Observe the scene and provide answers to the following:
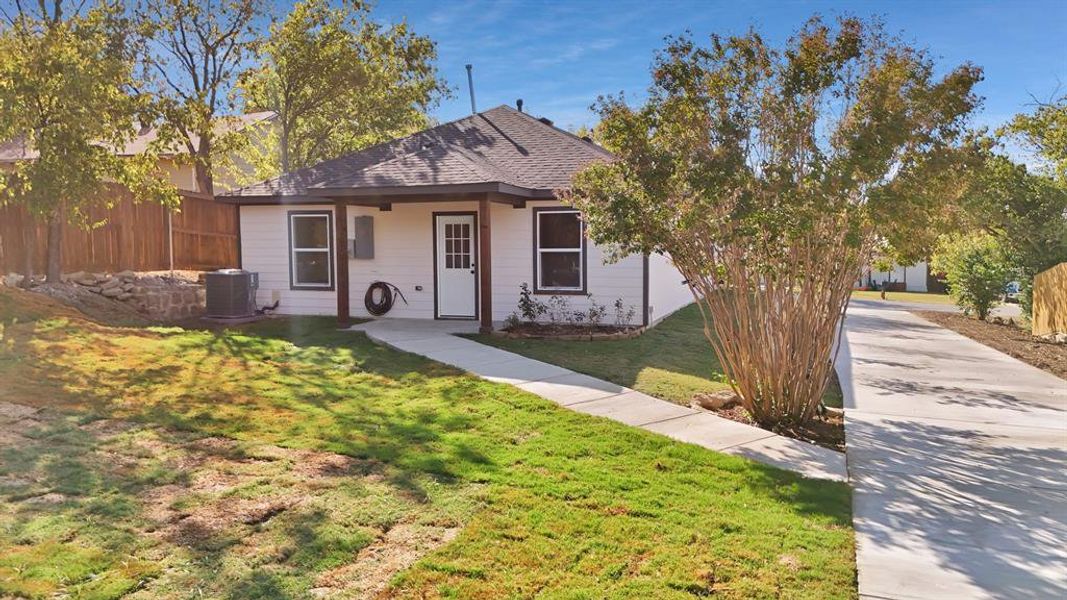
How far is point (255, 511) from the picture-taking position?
13.4 ft

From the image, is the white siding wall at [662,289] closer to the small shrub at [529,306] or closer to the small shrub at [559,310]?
the small shrub at [559,310]

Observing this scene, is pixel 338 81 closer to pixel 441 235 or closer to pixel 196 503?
pixel 441 235

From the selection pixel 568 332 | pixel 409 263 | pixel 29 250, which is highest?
pixel 29 250

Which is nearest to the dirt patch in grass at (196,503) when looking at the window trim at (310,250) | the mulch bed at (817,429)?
the mulch bed at (817,429)

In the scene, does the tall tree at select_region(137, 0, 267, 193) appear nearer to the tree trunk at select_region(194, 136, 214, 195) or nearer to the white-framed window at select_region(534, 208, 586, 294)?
the tree trunk at select_region(194, 136, 214, 195)

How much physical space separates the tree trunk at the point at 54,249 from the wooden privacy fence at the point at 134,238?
0.27m

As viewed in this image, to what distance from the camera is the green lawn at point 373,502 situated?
3420mm

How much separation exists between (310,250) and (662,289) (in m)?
7.00

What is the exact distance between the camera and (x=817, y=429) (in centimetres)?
669

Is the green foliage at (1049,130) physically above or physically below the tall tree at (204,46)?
below

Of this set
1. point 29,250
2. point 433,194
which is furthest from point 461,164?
point 29,250

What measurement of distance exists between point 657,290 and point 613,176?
7232 millimetres

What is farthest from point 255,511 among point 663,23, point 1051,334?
point 1051,334

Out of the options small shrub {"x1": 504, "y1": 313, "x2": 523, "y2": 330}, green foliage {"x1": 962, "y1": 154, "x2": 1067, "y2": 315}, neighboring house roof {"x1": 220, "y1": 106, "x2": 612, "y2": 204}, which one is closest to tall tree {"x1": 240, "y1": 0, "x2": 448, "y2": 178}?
neighboring house roof {"x1": 220, "y1": 106, "x2": 612, "y2": 204}
